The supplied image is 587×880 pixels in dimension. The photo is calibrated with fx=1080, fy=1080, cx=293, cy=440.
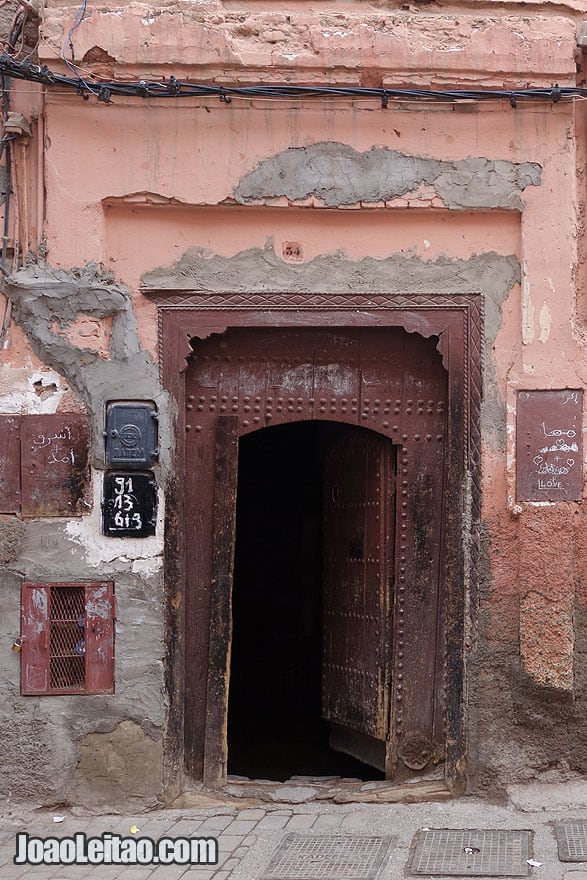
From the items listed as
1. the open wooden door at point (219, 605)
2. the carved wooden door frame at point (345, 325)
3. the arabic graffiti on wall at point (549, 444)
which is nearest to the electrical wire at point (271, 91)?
the carved wooden door frame at point (345, 325)

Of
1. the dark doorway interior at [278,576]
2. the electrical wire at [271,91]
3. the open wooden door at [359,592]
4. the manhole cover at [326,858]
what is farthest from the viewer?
the dark doorway interior at [278,576]

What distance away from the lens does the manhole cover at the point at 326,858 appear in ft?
14.5

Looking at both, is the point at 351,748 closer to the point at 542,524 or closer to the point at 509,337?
the point at 542,524

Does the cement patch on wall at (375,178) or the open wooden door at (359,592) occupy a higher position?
the cement patch on wall at (375,178)

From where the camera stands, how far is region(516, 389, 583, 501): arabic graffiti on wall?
5.37 m

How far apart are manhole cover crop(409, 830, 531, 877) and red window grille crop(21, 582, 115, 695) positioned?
1.71 meters

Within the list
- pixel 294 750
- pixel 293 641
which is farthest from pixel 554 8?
pixel 293 641

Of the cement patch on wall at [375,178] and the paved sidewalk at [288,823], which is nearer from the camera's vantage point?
the paved sidewalk at [288,823]

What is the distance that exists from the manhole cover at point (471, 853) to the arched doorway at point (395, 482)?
72 centimetres

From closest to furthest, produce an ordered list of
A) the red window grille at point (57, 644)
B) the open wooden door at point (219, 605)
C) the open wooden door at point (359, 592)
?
the red window grille at point (57, 644) < the open wooden door at point (219, 605) < the open wooden door at point (359, 592)

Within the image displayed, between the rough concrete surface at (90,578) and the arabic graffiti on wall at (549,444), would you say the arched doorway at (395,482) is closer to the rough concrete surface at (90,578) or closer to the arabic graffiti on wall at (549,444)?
the rough concrete surface at (90,578)

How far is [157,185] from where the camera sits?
17.6ft

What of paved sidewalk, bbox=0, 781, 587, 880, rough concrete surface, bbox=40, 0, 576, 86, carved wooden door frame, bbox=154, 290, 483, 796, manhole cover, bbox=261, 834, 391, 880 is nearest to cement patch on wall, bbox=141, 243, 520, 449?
carved wooden door frame, bbox=154, 290, 483, 796

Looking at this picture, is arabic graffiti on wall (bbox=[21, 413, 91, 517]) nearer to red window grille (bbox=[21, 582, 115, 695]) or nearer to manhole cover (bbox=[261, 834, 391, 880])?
red window grille (bbox=[21, 582, 115, 695])
